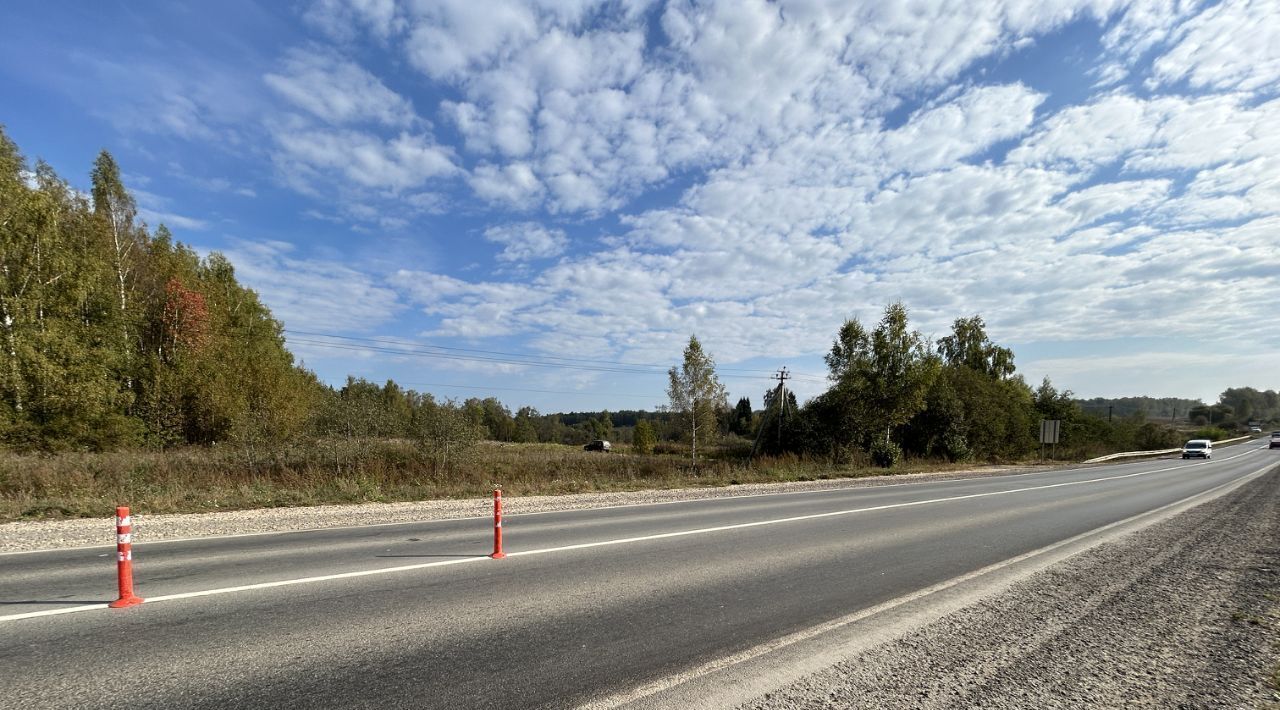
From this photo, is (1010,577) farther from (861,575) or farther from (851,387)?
(851,387)

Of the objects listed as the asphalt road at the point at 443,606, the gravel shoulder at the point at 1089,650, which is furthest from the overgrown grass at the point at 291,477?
the gravel shoulder at the point at 1089,650

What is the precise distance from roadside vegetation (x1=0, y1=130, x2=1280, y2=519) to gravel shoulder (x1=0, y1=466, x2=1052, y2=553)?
3.47 ft

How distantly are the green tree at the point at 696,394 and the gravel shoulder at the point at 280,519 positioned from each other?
14.0 meters

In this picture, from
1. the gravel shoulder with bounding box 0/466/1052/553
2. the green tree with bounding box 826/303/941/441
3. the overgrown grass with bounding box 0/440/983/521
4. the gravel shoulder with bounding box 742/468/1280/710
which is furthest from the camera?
the green tree with bounding box 826/303/941/441

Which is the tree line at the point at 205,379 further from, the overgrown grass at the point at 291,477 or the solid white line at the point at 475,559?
the solid white line at the point at 475,559

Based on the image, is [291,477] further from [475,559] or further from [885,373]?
[885,373]

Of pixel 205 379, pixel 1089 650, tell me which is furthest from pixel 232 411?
pixel 1089 650

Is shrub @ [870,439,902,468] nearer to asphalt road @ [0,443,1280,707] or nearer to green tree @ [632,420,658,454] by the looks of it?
asphalt road @ [0,443,1280,707]

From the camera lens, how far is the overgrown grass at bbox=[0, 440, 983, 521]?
12516 mm

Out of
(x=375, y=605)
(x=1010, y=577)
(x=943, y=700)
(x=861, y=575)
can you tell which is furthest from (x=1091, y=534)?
(x=375, y=605)

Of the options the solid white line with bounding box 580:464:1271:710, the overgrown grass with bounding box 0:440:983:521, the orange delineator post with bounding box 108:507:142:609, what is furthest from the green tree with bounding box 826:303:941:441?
the orange delineator post with bounding box 108:507:142:609

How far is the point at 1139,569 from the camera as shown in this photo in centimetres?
732

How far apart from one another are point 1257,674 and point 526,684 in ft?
17.3

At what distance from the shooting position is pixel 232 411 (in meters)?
28.6
